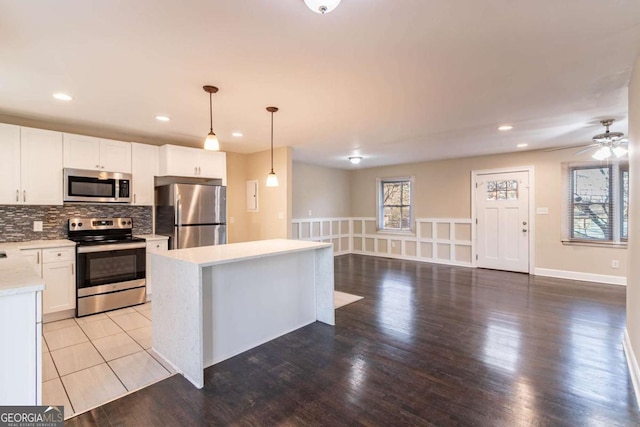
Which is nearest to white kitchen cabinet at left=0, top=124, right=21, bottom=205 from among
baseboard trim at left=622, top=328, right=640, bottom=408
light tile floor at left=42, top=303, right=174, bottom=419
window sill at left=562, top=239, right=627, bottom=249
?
light tile floor at left=42, top=303, right=174, bottom=419

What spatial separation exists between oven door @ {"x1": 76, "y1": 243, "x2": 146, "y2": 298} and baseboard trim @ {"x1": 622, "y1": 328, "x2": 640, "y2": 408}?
4.86 m

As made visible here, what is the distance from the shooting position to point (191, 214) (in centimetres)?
436

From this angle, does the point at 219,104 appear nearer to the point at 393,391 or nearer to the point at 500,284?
the point at 393,391

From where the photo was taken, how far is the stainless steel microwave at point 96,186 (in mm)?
3652

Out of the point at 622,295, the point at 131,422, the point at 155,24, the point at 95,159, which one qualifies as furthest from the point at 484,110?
the point at 95,159

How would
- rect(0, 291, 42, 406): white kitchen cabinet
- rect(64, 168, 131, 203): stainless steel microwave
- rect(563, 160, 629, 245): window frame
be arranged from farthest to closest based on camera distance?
rect(563, 160, 629, 245): window frame, rect(64, 168, 131, 203): stainless steel microwave, rect(0, 291, 42, 406): white kitchen cabinet

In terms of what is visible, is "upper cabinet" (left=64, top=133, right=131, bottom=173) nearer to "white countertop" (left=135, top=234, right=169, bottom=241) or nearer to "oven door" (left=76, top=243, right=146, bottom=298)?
"white countertop" (left=135, top=234, right=169, bottom=241)

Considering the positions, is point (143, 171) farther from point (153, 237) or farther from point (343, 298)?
point (343, 298)

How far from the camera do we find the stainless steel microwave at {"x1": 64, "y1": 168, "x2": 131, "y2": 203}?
3.65 meters

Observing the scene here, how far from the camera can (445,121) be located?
148 inches

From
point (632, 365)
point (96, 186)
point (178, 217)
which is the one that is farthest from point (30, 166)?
point (632, 365)

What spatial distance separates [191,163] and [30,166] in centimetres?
177

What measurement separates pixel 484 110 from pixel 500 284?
3.04m

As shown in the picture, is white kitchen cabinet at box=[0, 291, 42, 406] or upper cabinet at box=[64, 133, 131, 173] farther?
upper cabinet at box=[64, 133, 131, 173]
